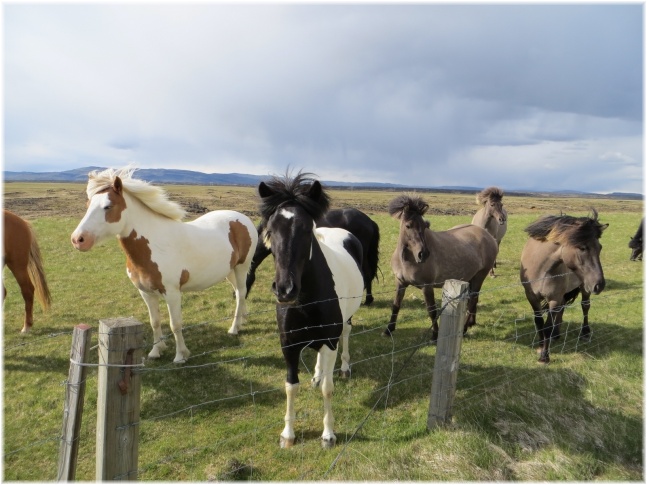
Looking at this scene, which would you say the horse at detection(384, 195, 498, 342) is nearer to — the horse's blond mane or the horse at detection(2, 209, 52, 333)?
the horse's blond mane

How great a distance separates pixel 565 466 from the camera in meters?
3.00

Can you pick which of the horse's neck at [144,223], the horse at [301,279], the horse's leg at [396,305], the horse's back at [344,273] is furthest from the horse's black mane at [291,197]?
the horse's leg at [396,305]

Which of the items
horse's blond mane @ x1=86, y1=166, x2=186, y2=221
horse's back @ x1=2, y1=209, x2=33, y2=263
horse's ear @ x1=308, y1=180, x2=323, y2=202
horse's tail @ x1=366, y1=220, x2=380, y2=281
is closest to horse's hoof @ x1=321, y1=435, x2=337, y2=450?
horse's ear @ x1=308, y1=180, x2=323, y2=202

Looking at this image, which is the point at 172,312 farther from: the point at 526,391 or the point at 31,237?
the point at 526,391

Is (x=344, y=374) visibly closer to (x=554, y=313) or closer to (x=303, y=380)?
(x=303, y=380)

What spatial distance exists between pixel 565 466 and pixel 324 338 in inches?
84.8

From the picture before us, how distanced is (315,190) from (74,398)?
7.10 feet

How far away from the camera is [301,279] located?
3264 millimetres

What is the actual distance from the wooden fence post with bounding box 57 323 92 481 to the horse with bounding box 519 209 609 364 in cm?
514

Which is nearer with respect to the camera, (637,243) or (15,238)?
(15,238)

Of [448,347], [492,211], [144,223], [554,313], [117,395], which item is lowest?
[554,313]

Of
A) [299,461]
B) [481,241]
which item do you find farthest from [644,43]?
[299,461]

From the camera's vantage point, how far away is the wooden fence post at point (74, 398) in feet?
6.70

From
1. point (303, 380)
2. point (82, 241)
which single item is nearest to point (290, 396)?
point (303, 380)
